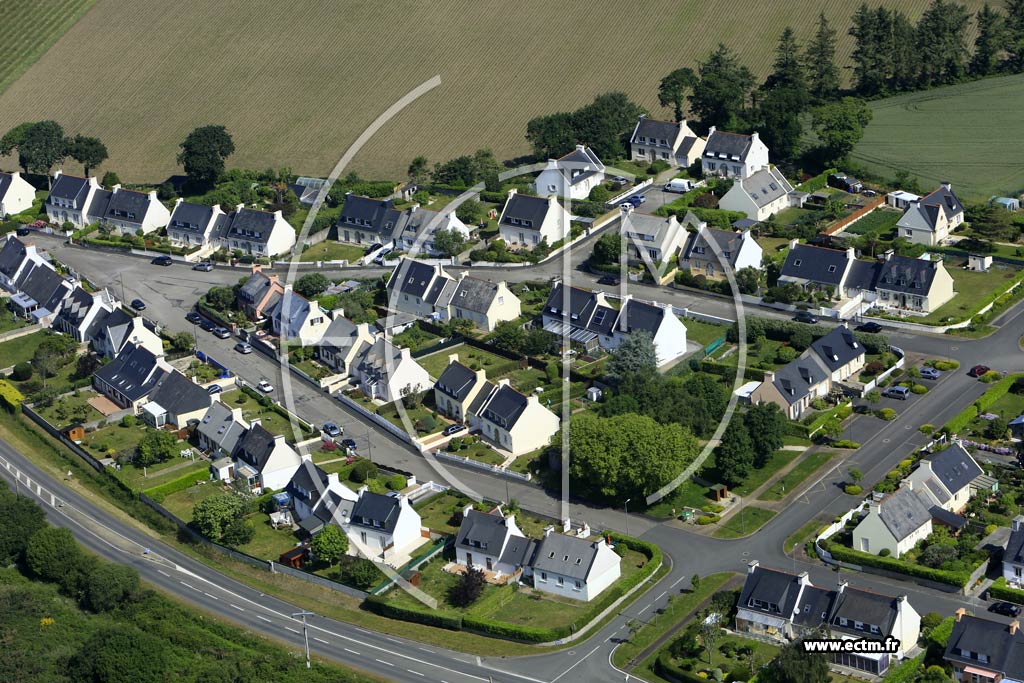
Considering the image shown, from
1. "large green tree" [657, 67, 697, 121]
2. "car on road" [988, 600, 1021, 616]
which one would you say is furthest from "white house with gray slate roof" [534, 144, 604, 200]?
"car on road" [988, 600, 1021, 616]

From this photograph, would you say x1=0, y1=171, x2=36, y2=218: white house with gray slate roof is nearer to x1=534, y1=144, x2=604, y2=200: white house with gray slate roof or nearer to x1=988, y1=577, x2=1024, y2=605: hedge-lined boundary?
x1=534, y1=144, x2=604, y2=200: white house with gray slate roof

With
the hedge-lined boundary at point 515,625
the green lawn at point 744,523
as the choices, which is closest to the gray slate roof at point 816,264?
the green lawn at point 744,523

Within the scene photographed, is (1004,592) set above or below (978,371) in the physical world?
below

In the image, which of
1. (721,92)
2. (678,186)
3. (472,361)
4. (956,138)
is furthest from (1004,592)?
(721,92)

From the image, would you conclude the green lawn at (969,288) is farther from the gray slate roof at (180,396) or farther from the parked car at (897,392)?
the gray slate roof at (180,396)

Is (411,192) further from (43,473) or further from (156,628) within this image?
(156,628)

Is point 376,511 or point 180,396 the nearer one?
point 376,511

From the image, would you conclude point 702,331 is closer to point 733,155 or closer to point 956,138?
point 733,155
